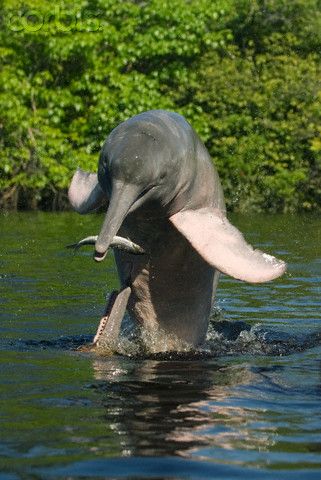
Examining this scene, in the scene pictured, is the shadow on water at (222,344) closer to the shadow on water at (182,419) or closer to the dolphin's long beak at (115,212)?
the shadow on water at (182,419)

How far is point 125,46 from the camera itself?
122ft

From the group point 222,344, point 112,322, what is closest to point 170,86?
point 222,344

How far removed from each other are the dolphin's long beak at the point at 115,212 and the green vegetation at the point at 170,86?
27375 millimetres

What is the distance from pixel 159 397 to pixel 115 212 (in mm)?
1276

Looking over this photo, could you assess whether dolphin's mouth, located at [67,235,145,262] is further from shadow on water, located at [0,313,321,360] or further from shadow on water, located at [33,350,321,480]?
shadow on water, located at [0,313,321,360]

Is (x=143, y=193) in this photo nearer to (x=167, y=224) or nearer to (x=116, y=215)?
(x=116, y=215)

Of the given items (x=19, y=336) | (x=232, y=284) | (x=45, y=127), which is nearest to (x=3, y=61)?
(x=45, y=127)

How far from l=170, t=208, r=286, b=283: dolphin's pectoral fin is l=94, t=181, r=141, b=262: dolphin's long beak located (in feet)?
2.16

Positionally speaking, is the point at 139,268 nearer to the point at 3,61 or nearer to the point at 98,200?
the point at 98,200

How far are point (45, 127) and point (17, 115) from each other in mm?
1185

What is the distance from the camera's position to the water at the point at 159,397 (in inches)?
237

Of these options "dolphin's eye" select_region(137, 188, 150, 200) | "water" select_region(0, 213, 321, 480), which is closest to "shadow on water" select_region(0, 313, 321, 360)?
"water" select_region(0, 213, 321, 480)

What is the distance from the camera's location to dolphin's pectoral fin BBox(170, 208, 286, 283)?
8633mm

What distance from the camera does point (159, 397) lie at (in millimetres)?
7559
